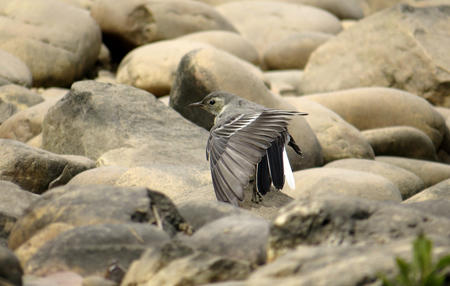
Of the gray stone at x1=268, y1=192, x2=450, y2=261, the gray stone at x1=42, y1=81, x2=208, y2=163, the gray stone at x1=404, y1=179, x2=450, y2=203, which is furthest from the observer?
the gray stone at x1=42, y1=81, x2=208, y2=163

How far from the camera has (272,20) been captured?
16812 millimetres

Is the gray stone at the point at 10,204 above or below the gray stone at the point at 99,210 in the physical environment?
below

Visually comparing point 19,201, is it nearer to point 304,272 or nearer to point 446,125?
point 304,272

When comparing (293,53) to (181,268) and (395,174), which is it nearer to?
(395,174)

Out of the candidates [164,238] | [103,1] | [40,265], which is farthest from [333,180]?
[103,1]

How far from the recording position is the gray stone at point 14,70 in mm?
10164

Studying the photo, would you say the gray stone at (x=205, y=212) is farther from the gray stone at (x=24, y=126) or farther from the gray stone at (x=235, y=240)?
the gray stone at (x=24, y=126)

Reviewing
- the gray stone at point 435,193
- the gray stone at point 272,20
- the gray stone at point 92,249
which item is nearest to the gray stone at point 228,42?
the gray stone at point 272,20

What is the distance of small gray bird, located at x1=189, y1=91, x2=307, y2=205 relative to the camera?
17.8ft

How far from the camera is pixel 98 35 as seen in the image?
40.5 feet

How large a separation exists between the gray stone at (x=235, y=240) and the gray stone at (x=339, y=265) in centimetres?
40

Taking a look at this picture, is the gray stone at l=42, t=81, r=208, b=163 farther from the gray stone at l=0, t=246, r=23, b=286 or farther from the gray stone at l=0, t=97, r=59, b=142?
the gray stone at l=0, t=246, r=23, b=286


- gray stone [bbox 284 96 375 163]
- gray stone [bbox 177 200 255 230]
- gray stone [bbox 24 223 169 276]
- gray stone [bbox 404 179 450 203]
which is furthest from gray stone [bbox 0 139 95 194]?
gray stone [bbox 284 96 375 163]

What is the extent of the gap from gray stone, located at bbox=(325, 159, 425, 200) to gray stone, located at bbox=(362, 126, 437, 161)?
144cm
